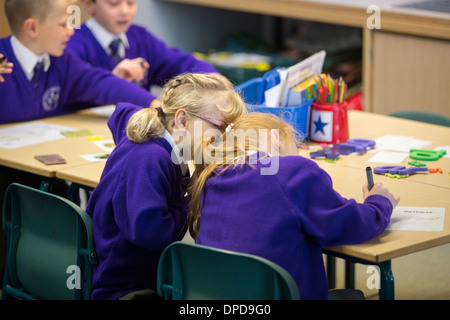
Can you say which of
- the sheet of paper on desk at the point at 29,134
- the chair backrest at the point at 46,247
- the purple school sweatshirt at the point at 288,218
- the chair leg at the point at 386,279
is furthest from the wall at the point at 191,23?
the chair leg at the point at 386,279

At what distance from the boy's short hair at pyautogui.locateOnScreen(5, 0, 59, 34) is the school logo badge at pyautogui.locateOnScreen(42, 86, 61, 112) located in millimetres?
257

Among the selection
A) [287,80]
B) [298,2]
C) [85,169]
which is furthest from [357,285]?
[298,2]

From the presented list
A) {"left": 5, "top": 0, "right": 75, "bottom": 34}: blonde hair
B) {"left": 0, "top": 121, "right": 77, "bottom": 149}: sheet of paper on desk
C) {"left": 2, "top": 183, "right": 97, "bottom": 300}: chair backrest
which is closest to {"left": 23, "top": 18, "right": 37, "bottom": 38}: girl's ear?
{"left": 5, "top": 0, "right": 75, "bottom": 34}: blonde hair

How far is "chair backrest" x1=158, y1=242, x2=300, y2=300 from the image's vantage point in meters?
1.56

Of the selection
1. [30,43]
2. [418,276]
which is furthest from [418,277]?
[30,43]

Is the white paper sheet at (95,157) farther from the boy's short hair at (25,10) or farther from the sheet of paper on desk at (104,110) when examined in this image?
the boy's short hair at (25,10)

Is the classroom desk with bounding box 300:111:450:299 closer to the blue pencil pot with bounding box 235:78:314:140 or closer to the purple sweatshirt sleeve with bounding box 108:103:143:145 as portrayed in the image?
the blue pencil pot with bounding box 235:78:314:140

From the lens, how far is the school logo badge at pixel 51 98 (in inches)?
114

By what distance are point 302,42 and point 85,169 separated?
269 cm

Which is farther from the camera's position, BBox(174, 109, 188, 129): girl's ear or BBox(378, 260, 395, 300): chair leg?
BBox(174, 109, 188, 129): girl's ear

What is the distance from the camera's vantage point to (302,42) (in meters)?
4.70

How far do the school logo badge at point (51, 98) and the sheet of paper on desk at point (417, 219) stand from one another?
1543mm

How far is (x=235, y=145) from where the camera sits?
1.76 m

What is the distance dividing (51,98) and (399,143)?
135 cm
